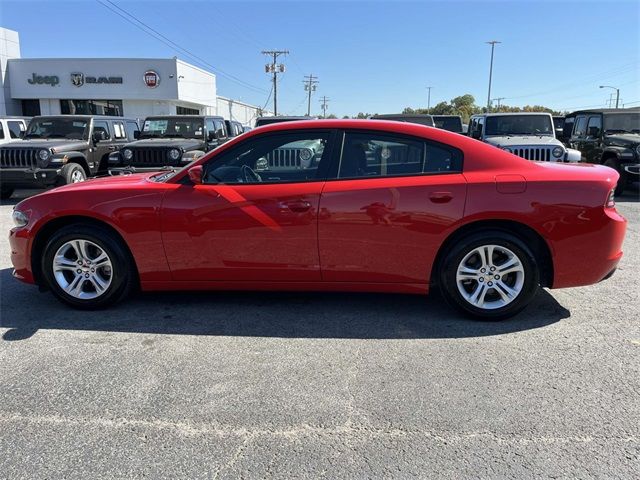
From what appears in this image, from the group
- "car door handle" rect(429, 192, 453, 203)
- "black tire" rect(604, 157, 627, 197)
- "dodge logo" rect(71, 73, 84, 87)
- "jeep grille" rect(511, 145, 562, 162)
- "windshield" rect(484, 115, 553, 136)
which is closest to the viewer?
"car door handle" rect(429, 192, 453, 203)

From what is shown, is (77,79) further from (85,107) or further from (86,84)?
(85,107)

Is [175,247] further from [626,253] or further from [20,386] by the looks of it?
[626,253]

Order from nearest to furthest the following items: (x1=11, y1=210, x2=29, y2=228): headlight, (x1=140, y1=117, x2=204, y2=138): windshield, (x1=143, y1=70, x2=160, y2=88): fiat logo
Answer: (x1=11, y1=210, x2=29, y2=228): headlight < (x1=140, y1=117, x2=204, y2=138): windshield < (x1=143, y1=70, x2=160, y2=88): fiat logo

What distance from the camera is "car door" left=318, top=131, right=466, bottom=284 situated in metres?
3.85

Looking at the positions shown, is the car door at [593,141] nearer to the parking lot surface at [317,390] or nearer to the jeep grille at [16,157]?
the parking lot surface at [317,390]

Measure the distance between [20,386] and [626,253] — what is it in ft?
22.1

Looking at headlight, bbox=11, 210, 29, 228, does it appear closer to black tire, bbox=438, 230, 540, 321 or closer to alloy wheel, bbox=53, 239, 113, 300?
alloy wheel, bbox=53, 239, 113, 300

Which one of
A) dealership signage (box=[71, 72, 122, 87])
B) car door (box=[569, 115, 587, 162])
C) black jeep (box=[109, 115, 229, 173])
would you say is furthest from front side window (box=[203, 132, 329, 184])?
dealership signage (box=[71, 72, 122, 87])

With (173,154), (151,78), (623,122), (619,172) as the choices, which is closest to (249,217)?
(173,154)

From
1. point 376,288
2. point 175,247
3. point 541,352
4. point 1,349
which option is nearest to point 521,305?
point 541,352

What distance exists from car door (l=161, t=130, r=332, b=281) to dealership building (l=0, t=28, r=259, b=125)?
36480 millimetres

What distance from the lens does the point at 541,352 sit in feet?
11.6

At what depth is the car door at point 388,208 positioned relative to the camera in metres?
3.85

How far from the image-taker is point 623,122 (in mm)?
12492
